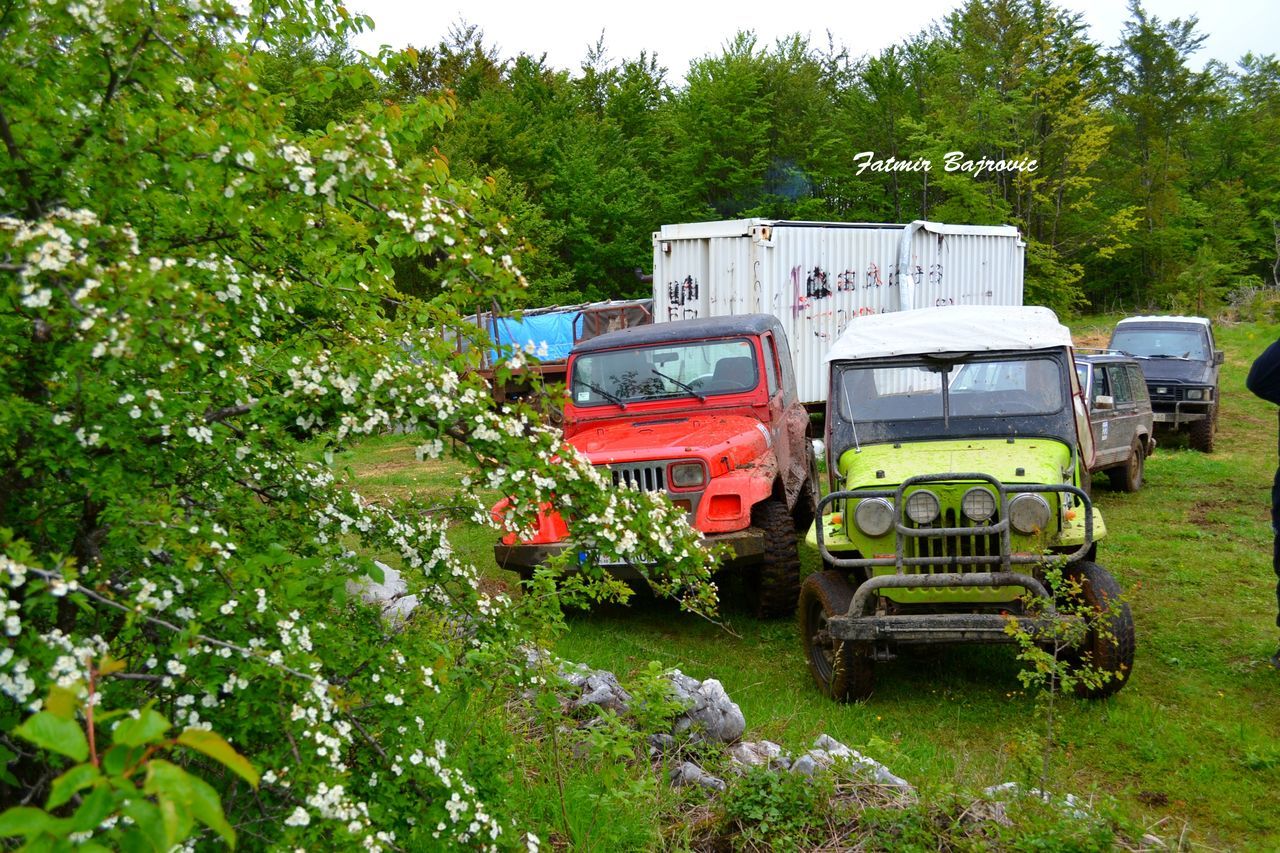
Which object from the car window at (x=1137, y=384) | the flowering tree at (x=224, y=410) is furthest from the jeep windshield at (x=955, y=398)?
the car window at (x=1137, y=384)

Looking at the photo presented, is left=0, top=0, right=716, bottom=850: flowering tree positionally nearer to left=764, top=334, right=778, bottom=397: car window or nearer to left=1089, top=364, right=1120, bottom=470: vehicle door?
left=764, top=334, right=778, bottom=397: car window

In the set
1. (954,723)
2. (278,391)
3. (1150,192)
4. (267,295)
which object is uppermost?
(1150,192)

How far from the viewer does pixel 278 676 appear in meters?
2.18

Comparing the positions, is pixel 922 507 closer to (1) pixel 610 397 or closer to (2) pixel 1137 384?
(1) pixel 610 397

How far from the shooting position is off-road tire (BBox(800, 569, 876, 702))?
18.2 feet

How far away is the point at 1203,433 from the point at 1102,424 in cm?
530

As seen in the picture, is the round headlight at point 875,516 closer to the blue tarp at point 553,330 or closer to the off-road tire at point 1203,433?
the off-road tire at point 1203,433

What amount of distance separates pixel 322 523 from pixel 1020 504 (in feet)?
13.0

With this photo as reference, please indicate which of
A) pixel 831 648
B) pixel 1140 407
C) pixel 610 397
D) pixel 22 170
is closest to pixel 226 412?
pixel 22 170

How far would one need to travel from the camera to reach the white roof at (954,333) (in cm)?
640

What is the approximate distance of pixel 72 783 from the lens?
1.30 m

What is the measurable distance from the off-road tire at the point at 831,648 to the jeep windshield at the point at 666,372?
2.39m

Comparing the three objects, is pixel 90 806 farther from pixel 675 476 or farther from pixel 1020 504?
pixel 675 476

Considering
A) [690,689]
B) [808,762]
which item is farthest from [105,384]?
[690,689]
